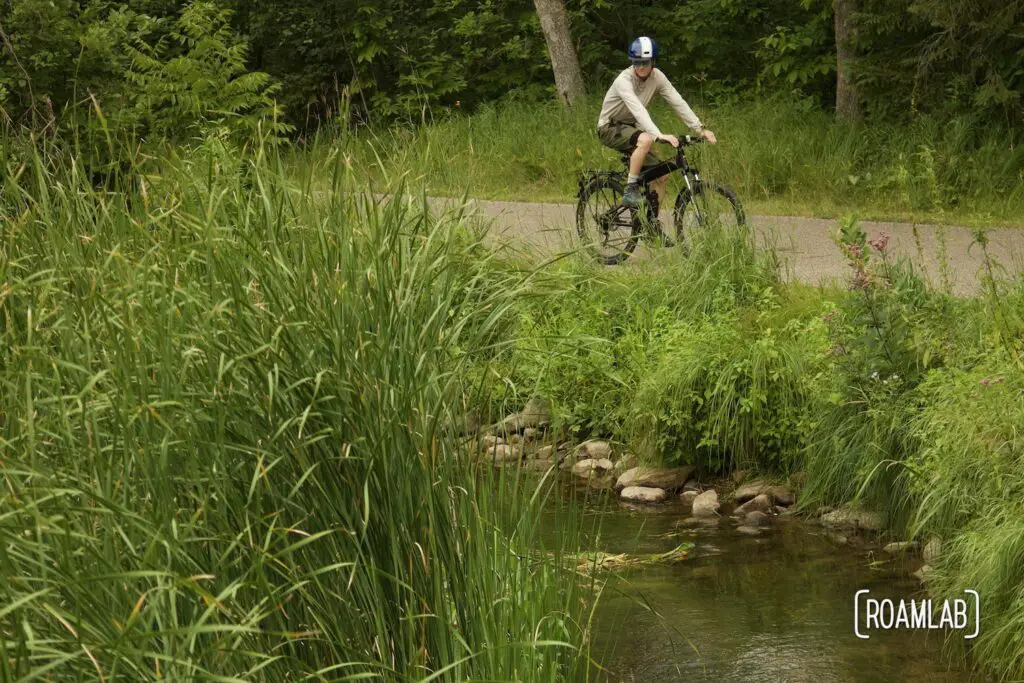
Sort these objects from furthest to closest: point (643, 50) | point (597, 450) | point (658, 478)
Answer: point (643, 50)
point (597, 450)
point (658, 478)

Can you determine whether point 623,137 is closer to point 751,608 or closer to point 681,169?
point 681,169

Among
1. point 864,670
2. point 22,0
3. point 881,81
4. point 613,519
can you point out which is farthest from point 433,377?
point 881,81

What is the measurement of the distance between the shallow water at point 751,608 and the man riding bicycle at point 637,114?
10.9 feet

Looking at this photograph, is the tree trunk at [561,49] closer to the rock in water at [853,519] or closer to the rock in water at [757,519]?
the rock in water at [757,519]

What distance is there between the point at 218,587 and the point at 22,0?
9611mm

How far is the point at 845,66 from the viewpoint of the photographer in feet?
47.9

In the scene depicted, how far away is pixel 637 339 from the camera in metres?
8.61

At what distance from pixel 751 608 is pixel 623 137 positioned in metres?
5.02

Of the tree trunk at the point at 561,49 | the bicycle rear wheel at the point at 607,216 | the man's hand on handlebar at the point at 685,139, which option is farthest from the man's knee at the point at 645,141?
the tree trunk at the point at 561,49

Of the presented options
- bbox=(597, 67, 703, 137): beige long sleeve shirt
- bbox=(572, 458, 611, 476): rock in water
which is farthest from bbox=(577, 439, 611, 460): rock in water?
bbox=(597, 67, 703, 137): beige long sleeve shirt

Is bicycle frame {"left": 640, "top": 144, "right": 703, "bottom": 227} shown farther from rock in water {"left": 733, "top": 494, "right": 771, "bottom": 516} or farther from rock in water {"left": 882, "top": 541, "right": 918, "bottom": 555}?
rock in water {"left": 882, "top": 541, "right": 918, "bottom": 555}

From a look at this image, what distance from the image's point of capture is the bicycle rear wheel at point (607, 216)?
32.9 ft

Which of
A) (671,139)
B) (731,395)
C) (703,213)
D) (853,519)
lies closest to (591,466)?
(731,395)

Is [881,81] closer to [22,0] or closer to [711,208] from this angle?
[711,208]
